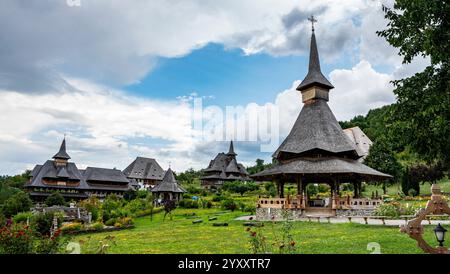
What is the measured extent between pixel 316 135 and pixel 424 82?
14.3m

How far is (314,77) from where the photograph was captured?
2944cm

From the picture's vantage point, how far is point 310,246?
1112 cm

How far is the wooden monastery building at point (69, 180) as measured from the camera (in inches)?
1991

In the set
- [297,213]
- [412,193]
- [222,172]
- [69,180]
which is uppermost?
[222,172]

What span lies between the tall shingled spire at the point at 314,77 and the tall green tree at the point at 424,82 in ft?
54.4

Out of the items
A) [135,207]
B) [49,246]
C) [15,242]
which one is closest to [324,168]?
[49,246]

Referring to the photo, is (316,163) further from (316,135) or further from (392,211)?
(392,211)

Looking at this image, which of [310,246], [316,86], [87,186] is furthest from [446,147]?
[87,186]

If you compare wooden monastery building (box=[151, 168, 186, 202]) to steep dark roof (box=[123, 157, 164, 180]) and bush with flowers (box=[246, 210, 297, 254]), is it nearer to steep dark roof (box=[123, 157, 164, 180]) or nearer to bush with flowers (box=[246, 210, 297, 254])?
steep dark roof (box=[123, 157, 164, 180])

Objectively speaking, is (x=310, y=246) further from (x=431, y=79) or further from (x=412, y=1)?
(x=412, y=1)

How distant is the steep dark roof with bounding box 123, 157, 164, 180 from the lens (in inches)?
2785

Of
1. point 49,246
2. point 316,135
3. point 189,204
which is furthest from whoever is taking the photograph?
point 189,204
